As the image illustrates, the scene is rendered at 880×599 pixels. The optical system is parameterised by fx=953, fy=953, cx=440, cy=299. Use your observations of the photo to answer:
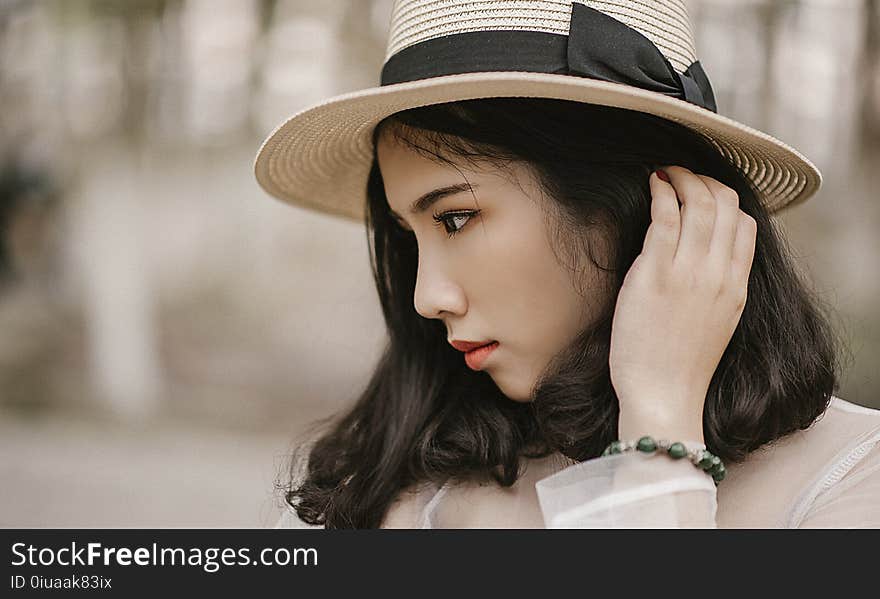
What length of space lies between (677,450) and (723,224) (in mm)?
375

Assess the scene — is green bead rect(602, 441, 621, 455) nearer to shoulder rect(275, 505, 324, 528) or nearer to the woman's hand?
the woman's hand

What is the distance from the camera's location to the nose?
1.56 metres

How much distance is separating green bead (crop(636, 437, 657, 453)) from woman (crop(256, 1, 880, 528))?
0.02 meters

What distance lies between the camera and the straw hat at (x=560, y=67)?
1452mm

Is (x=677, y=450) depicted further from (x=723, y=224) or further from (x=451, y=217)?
(x=451, y=217)

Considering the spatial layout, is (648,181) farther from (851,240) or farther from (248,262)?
Result: (248,262)

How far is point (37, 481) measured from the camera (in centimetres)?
592

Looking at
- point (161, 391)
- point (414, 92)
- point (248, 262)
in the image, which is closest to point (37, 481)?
point (161, 391)

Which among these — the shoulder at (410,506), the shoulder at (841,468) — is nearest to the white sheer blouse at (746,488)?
the shoulder at (841,468)

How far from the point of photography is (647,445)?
1380 millimetres

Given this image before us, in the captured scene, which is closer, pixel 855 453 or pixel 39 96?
pixel 855 453

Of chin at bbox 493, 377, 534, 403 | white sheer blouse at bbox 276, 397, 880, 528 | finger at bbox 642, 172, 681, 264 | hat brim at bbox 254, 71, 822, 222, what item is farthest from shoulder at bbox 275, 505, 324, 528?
finger at bbox 642, 172, 681, 264
